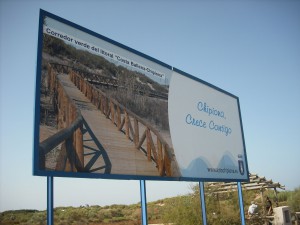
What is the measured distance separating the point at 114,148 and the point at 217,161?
13.3ft

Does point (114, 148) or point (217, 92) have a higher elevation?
point (217, 92)

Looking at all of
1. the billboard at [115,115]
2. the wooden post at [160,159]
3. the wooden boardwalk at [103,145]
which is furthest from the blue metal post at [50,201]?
the wooden post at [160,159]

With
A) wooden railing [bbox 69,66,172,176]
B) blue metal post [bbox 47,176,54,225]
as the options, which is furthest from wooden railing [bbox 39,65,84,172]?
wooden railing [bbox 69,66,172,176]

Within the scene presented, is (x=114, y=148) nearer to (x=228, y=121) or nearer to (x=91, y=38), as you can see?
(x=91, y=38)

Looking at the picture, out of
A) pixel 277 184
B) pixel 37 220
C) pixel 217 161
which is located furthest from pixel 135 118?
pixel 37 220

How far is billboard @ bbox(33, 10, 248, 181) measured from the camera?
5.32 m

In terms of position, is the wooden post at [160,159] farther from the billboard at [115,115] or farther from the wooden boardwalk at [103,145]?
the wooden boardwalk at [103,145]

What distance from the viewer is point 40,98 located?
16.9ft

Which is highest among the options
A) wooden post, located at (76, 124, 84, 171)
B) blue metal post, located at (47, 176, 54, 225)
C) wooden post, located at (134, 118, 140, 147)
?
wooden post, located at (134, 118, 140, 147)

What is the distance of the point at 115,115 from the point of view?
652 cm

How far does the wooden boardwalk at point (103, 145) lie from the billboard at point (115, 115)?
0.06 feet

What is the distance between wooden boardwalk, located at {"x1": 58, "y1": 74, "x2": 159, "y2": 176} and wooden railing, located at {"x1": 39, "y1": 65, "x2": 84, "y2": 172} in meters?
0.12

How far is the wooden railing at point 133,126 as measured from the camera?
617cm

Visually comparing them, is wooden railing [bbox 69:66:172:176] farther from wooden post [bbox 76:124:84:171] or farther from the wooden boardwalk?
wooden post [bbox 76:124:84:171]
